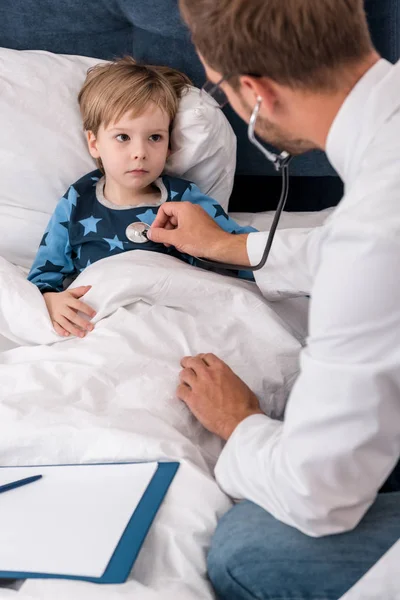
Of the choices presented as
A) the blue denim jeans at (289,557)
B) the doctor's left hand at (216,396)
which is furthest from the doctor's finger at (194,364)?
the blue denim jeans at (289,557)

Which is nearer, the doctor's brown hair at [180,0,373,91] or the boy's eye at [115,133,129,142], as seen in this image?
the doctor's brown hair at [180,0,373,91]

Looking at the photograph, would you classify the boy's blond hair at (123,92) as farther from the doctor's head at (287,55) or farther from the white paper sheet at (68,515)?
the white paper sheet at (68,515)

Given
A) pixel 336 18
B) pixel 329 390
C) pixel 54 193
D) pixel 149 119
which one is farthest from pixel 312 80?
pixel 54 193

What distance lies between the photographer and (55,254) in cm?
163

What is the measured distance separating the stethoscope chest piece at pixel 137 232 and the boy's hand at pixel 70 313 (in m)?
0.20

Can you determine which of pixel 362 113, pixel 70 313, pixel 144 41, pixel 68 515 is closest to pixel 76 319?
pixel 70 313

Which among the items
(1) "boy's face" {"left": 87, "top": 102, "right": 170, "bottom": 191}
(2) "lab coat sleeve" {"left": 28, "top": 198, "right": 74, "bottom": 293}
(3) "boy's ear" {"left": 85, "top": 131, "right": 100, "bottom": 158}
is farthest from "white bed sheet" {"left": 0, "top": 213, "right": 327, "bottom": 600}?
(3) "boy's ear" {"left": 85, "top": 131, "right": 100, "bottom": 158}

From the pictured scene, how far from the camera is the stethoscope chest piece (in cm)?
157

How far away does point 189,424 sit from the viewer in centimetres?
116

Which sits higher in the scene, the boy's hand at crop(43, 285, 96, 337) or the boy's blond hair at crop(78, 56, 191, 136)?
the boy's blond hair at crop(78, 56, 191, 136)

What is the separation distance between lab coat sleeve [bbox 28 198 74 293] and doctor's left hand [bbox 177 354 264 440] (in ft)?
1.73

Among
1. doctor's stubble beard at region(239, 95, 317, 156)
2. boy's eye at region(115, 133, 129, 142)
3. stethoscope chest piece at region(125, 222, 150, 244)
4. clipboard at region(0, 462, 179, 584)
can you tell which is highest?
doctor's stubble beard at region(239, 95, 317, 156)

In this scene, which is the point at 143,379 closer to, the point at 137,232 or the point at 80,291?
the point at 80,291

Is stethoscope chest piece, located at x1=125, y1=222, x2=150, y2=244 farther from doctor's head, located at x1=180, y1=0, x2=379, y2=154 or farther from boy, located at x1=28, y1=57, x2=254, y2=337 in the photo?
doctor's head, located at x1=180, y1=0, x2=379, y2=154
